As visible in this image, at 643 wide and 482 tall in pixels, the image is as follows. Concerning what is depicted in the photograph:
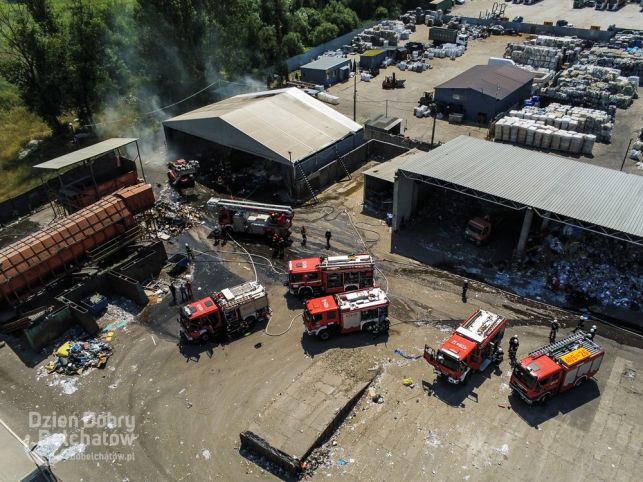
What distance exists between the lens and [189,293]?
27125 millimetres

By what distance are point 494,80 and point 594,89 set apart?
1023cm

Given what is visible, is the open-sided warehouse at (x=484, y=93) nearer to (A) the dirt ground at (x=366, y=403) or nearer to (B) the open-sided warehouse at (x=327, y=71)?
(B) the open-sided warehouse at (x=327, y=71)

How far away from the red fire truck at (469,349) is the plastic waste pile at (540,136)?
2626 centimetres

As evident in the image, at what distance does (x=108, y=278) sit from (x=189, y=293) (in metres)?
5.01

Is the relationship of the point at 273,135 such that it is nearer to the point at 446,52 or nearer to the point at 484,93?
the point at 484,93

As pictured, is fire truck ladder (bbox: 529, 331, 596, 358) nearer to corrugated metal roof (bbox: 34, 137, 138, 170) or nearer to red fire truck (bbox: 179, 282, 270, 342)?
red fire truck (bbox: 179, 282, 270, 342)

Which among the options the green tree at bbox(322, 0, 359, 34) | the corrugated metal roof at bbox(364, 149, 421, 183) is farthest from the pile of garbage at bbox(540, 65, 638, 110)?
the green tree at bbox(322, 0, 359, 34)

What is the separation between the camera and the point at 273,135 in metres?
37.7

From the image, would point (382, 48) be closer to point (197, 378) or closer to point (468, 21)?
point (468, 21)

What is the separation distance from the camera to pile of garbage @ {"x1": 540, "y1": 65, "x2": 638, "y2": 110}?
48.7 meters

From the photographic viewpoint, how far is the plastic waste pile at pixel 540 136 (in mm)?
41688

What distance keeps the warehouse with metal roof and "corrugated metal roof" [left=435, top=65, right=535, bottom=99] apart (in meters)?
16.8

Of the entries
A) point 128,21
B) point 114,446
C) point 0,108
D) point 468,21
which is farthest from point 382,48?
point 114,446

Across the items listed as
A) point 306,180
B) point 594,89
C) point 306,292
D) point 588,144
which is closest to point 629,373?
point 306,292
